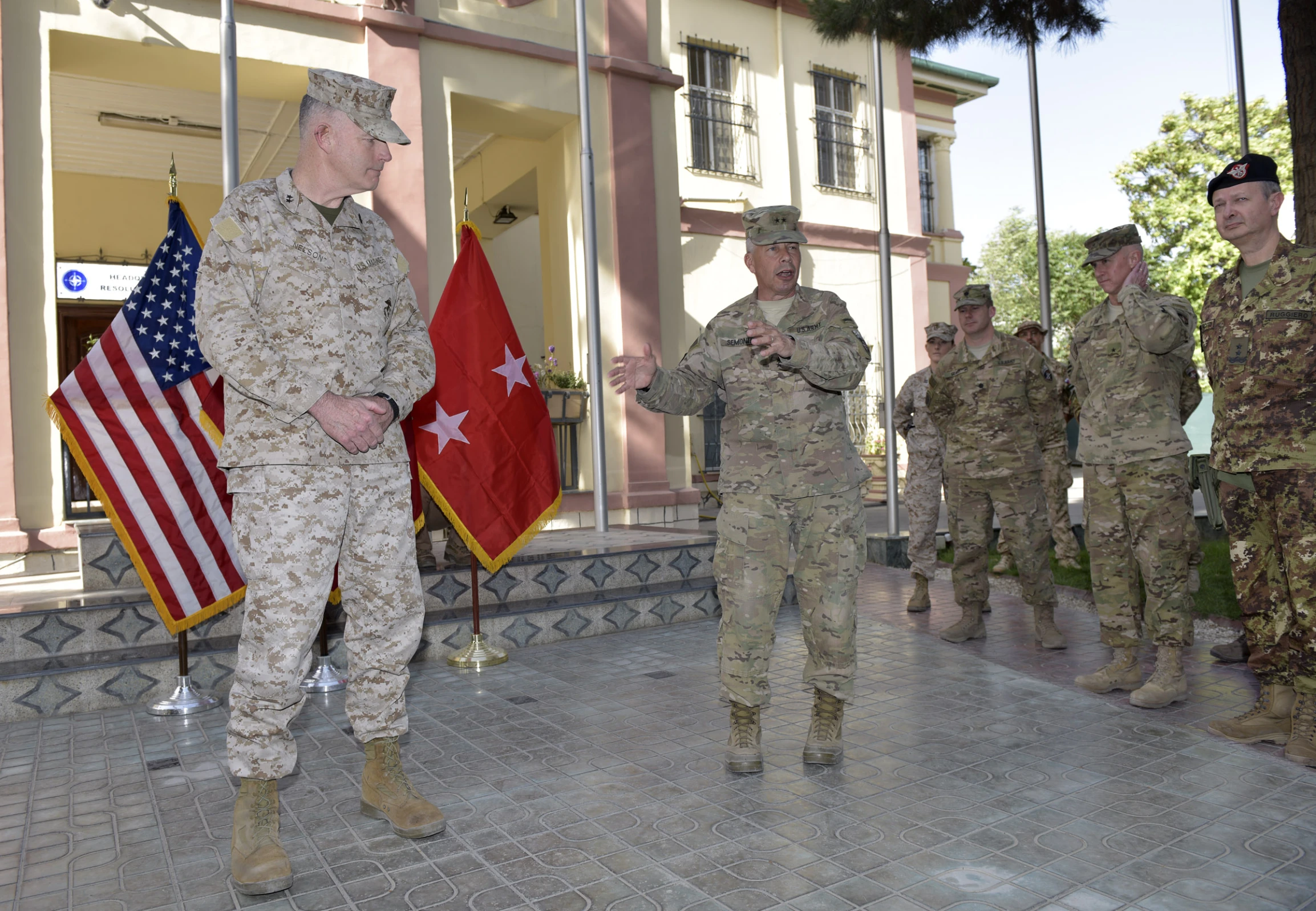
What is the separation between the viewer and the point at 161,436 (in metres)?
4.68

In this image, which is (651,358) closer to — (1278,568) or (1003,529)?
(1278,568)

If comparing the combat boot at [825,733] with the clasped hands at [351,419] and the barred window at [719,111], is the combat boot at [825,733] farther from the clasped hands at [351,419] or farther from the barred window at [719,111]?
the barred window at [719,111]

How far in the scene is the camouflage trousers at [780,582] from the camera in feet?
11.9

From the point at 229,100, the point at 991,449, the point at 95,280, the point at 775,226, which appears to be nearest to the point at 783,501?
the point at 775,226

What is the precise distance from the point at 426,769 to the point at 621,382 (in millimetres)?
1630

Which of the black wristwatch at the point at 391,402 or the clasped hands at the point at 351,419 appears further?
the black wristwatch at the point at 391,402

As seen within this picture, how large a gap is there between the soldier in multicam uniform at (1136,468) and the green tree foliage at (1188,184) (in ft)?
80.9

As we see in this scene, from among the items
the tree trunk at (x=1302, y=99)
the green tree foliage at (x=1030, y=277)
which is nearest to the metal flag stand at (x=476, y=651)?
the tree trunk at (x=1302, y=99)

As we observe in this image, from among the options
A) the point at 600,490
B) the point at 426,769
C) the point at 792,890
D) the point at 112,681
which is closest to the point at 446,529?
the point at 600,490

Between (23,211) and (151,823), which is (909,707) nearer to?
(151,823)

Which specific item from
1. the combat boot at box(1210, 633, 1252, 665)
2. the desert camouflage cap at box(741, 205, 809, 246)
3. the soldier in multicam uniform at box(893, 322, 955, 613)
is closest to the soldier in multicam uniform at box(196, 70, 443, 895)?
the desert camouflage cap at box(741, 205, 809, 246)

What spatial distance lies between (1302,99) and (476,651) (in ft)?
20.2

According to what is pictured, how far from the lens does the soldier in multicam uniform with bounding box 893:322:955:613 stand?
6.73m

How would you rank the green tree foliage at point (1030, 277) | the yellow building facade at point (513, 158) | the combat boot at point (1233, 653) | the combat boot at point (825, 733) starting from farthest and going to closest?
the green tree foliage at point (1030, 277), the yellow building facade at point (513, 158), the combat boot at point (1233, 653), the combat boot at point (825, 733)
